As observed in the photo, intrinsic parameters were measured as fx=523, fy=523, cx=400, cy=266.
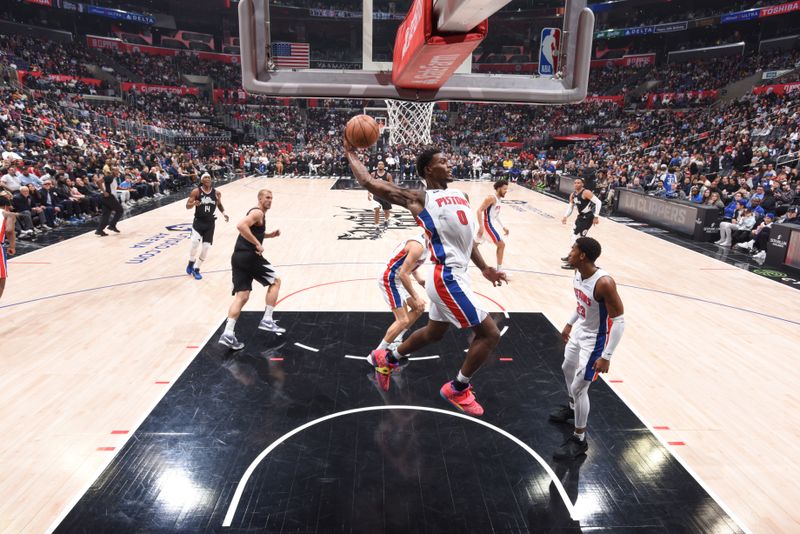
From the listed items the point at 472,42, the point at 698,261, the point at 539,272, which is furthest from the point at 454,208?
the point at 698,261

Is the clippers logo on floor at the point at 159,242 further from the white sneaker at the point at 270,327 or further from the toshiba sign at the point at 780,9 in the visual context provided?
the toshiba sign at the point at 780,9

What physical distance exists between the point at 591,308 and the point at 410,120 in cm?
1743

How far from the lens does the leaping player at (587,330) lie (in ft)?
12.4

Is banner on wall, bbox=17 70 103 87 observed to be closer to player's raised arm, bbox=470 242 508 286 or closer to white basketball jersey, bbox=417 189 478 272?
white basketball jersey, bbox=417 189 478 272

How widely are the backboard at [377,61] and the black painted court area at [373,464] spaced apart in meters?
3.09

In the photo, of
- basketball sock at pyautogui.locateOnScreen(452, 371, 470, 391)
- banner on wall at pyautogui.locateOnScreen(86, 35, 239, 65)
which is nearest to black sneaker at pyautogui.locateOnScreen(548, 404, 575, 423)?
basketball sock at pyautogui.locateOnScreen(452, 371, 470, 391)

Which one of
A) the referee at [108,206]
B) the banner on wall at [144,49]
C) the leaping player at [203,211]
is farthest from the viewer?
the banner on wall at [144,49]

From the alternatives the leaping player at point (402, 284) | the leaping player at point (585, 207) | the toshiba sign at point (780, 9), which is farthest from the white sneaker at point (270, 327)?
the toshiba sign at point (780, 9)

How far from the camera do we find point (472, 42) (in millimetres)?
4781

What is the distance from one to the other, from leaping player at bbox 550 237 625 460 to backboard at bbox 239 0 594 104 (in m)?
2.68

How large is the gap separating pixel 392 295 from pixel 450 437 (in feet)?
5.72

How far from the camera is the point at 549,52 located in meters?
5.91

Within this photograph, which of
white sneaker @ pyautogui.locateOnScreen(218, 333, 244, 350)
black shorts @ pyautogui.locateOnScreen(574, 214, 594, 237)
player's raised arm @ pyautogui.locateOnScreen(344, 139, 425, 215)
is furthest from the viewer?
black shorts @ pyautogui.locateOnScreen(574, 214, 594, 237)

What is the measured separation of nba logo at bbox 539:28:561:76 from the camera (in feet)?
19.0
